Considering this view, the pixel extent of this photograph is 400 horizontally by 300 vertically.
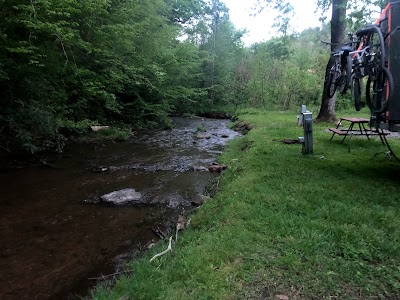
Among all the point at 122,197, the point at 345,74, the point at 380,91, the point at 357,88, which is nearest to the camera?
the point at 380,91

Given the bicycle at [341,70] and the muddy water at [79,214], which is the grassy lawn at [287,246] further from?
the bicycle at [341,70]

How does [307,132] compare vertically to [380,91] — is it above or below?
below

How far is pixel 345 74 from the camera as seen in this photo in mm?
5672

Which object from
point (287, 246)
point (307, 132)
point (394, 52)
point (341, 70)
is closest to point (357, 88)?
point (341, 70)

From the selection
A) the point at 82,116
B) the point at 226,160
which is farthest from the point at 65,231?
the point at 82,116

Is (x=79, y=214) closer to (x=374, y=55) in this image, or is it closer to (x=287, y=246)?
(x=287, y=246)

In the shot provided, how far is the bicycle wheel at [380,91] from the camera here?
4688 millimetres

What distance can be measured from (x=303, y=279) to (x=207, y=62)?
28020 mm

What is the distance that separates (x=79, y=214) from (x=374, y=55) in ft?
19.6

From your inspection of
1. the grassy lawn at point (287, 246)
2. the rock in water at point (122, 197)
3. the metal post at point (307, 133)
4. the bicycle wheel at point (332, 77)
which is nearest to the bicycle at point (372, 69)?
the bicycle wheel at point (332, 77)

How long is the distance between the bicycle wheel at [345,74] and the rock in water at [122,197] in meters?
4.64

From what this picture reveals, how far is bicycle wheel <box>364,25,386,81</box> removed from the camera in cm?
485

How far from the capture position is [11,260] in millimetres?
4293

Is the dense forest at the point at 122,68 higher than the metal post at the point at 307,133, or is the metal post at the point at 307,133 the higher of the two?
the dense forest at the point at 122,68
